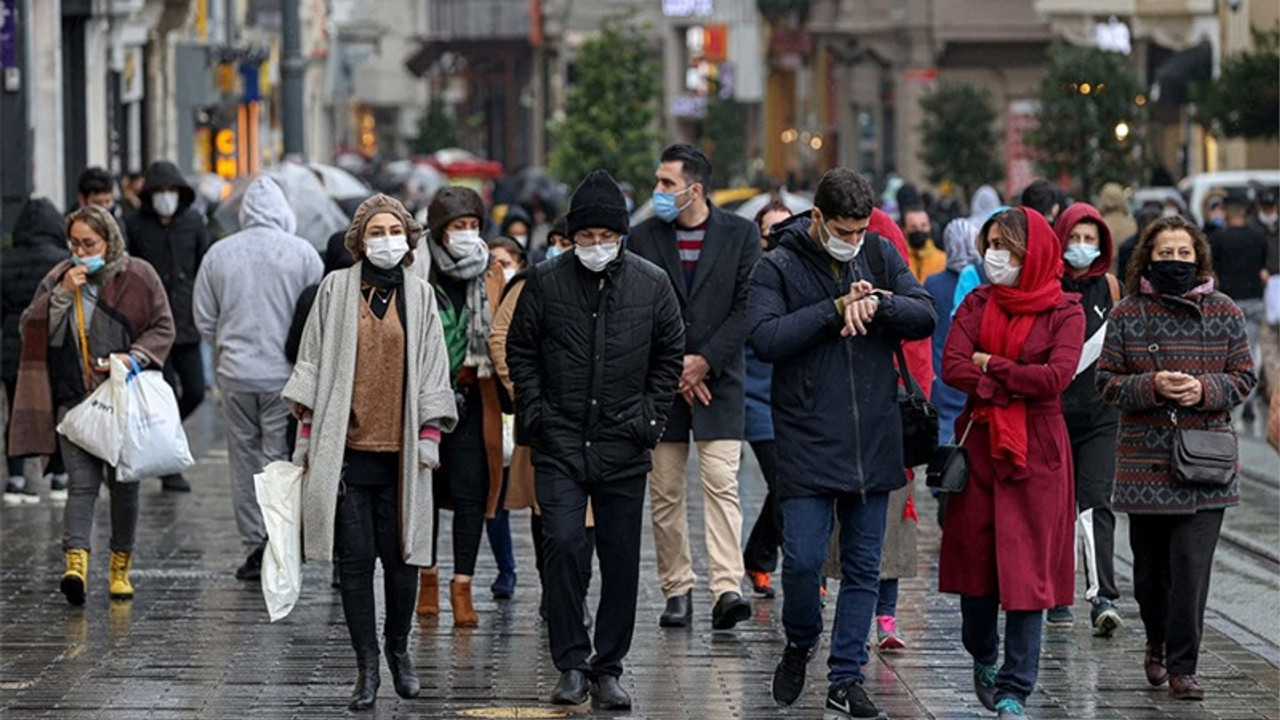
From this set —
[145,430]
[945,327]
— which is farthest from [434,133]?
[145,430]

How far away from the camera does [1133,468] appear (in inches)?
422

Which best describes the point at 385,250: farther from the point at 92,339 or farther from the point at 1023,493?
the point at 92,339

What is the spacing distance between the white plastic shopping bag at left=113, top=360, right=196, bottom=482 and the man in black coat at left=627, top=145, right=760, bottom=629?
2.28 metres

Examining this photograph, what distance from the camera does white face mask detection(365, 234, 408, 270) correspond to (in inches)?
408

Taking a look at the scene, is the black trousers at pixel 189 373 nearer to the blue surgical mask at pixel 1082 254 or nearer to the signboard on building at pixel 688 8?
the blue surgical mask at pixel 1082 254

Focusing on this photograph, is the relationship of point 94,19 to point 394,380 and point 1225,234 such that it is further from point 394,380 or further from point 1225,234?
point 394,380

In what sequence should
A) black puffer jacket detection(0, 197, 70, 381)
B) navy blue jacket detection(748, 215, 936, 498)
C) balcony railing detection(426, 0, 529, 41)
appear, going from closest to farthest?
navy blue jacket detection(748, 215, 936, 498), black puffer jacket detection(0, 197, 70, 381), balcony railing detection(426, 0, 529, 41)

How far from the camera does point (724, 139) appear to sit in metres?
77.6

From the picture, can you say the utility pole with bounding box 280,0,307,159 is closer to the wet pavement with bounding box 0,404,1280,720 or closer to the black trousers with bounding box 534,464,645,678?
the wet pavement with bounding box 0,404,1280,720

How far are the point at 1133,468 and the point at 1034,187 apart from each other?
3593 mm

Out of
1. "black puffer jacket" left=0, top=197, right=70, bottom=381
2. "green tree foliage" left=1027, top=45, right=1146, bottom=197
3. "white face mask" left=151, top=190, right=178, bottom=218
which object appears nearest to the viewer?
"black puffer jacket" left=0, top=197, right=70, bottom=381

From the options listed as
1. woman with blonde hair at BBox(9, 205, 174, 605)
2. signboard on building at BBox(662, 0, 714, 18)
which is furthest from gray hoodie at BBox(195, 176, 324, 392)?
signboard on building at BBox(662, 0, 714, 18)

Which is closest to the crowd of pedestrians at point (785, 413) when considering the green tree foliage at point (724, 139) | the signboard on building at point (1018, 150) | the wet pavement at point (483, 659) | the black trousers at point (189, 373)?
the wet pavement at point (483, 659)

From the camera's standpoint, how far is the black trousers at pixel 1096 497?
1212 centimetres
